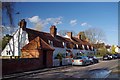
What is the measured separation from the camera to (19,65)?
27.6 m

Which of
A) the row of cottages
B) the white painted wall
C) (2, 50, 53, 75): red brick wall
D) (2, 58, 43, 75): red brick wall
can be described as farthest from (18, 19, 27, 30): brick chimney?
(2, 58, 43, 75): red brick wall

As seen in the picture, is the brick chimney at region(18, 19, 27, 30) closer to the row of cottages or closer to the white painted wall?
the row of cottages

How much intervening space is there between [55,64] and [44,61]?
5.17m

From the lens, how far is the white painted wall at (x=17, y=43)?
4603 cm

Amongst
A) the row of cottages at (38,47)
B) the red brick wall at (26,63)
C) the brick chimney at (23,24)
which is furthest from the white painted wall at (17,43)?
the red brick wall at (26,63)

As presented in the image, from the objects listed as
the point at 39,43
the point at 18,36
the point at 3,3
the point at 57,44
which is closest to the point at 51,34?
the point at 57,44

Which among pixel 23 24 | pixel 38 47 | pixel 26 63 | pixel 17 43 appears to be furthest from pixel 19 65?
pixel 17 43

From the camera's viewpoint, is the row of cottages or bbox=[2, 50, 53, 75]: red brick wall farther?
the row of cottages

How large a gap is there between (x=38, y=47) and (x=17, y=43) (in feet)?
47.8

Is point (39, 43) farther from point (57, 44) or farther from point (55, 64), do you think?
point (57, 44)

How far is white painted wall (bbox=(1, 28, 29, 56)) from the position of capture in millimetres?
46028

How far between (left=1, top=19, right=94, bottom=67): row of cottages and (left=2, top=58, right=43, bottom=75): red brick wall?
1.48 metres

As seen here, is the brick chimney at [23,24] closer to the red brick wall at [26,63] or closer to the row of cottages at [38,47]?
the row of cottages at [38,47]

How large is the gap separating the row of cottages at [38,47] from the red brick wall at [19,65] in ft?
4.86
